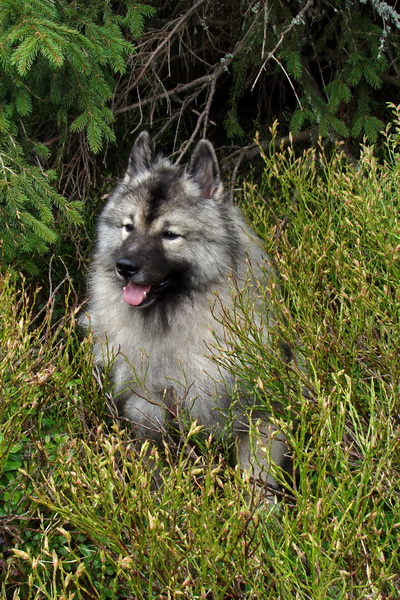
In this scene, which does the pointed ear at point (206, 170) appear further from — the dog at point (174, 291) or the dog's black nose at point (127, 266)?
the dog's black nose at point (127, 266)

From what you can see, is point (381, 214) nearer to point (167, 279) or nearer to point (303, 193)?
point (303, 193)

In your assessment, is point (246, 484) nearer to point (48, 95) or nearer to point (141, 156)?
point (141, 156)

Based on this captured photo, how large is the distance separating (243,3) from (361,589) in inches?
147

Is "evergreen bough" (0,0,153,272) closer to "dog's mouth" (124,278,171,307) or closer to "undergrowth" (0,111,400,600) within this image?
"dog's mouth" (124,278,171,307)

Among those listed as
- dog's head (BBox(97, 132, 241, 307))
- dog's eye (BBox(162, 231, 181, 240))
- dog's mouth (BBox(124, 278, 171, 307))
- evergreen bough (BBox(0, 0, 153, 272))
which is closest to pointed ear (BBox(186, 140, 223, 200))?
dog's head (BBox(97, 132, 241, 307))

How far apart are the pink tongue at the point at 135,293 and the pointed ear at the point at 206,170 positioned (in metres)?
0.57

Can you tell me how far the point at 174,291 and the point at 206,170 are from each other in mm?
609

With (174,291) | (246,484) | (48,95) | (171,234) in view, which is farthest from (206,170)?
(246,484)

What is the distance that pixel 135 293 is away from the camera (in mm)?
2883

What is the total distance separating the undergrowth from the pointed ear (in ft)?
1.18

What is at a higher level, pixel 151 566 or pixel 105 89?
pixel 105 89

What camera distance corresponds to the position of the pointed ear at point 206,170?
9.89ft

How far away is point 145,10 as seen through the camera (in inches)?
143

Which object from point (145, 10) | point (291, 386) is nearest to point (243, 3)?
point (145, 10)
